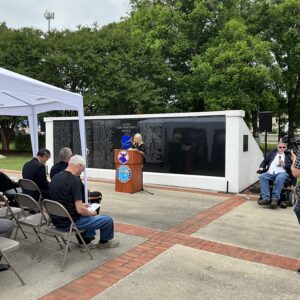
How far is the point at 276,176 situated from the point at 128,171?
11.8 feet

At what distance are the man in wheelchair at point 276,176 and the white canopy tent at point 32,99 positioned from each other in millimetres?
3936

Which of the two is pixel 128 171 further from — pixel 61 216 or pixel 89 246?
pixel 61 216

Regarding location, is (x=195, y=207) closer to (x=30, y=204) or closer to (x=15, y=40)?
(x=30, y=204)

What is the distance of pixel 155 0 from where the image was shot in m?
25.1

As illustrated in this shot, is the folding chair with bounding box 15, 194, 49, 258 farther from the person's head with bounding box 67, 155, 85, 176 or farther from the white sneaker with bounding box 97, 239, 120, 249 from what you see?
the white sneaker with bounding box 97, 239, 120, 249

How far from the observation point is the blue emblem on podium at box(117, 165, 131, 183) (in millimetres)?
9375

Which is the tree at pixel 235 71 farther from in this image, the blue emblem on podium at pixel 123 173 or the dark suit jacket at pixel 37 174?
the dark suit jacket at pixel 37 174

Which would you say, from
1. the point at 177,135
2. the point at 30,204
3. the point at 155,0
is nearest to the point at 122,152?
the point at 177,135

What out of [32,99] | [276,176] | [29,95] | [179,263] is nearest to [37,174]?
[29,95]

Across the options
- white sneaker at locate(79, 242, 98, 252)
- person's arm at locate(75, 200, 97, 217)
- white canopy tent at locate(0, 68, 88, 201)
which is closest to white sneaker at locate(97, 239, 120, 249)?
white sneaker at locate(79, 242, 98, 252)

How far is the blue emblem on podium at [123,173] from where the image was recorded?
9.38m

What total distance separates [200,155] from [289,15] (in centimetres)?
1536

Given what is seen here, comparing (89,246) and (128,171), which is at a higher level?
(128,171)

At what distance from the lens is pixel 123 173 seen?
372 inches
